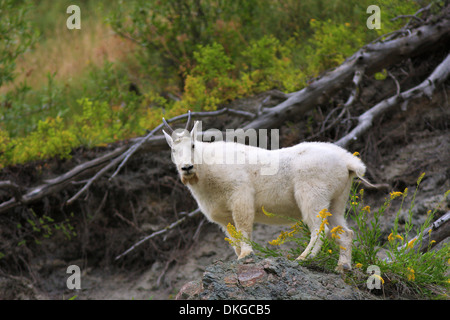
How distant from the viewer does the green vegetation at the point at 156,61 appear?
10906 mm

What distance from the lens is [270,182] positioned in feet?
19.8

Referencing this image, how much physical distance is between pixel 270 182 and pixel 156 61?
817 centimetres

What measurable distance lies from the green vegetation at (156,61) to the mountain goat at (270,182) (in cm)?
461

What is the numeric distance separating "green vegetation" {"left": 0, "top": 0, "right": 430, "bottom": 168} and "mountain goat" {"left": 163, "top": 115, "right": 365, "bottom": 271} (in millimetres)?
4611

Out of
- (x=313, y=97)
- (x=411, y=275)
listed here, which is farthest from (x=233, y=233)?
(x=313, y=97)

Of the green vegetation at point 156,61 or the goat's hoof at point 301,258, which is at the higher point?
the green vegetation at point 156,61

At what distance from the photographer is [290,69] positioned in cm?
1131
